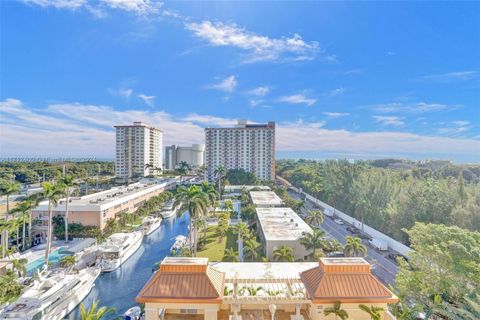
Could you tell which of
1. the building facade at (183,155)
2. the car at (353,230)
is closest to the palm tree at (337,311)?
→ the car at (353,230)

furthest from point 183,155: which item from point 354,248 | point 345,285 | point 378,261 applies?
point 345,285

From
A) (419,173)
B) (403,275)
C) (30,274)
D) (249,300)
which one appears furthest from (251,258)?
(419,173)

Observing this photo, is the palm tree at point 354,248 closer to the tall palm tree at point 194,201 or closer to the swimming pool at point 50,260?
the tall palm tree at point 194,201

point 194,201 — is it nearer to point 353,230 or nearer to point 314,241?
point 314,241

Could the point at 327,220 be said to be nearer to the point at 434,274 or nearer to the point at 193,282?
the point at 434,274

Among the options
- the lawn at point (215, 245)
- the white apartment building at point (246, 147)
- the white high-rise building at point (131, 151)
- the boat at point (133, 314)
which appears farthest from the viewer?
the white high-rise building at point (131, 151)

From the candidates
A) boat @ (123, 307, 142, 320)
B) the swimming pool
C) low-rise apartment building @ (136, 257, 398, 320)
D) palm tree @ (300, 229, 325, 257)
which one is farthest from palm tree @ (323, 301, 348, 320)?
the swimming pool

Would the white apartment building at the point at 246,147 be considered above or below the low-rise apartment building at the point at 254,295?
above
